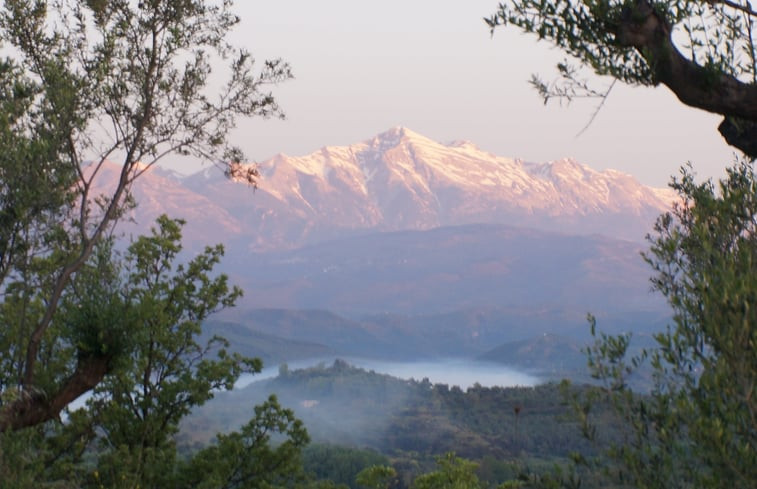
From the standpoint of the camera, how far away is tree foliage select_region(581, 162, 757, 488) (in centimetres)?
681

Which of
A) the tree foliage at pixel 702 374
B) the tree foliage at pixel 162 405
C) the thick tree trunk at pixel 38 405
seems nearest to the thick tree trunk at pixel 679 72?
the tree foliage at pixel 702 374

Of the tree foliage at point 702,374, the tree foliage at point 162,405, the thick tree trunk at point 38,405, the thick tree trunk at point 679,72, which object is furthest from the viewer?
the tree foliage at point 162,405

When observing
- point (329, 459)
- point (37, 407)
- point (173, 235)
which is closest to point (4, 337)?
point (173, 235)

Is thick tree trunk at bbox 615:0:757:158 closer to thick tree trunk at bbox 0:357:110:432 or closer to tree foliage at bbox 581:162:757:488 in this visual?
tree foliage at bbox 581:162:757:488

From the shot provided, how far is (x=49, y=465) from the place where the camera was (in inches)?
899

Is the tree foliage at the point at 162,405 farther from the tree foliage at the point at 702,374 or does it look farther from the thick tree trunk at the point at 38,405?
the tree foliage at the point at 702,374

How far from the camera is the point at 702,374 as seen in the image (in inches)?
287

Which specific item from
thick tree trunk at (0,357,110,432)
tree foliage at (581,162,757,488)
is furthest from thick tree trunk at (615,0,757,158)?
thick tree trunk at (0,357,110,432)

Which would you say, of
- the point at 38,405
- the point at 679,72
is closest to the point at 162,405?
the point at 38,405

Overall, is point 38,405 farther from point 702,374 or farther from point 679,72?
point 679,72

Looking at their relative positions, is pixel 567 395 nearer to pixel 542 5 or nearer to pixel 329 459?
pixel 542 5

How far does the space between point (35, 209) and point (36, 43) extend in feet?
15.1

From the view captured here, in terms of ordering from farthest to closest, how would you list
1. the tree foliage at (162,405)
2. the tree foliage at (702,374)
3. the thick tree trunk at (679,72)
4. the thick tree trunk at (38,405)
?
the tree foliage at (162,405)
the thick tree trunk at (38,405)
the thick tree trunk at (679,72)
the tree foliage at (702,374)

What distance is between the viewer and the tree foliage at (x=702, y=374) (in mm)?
6809
